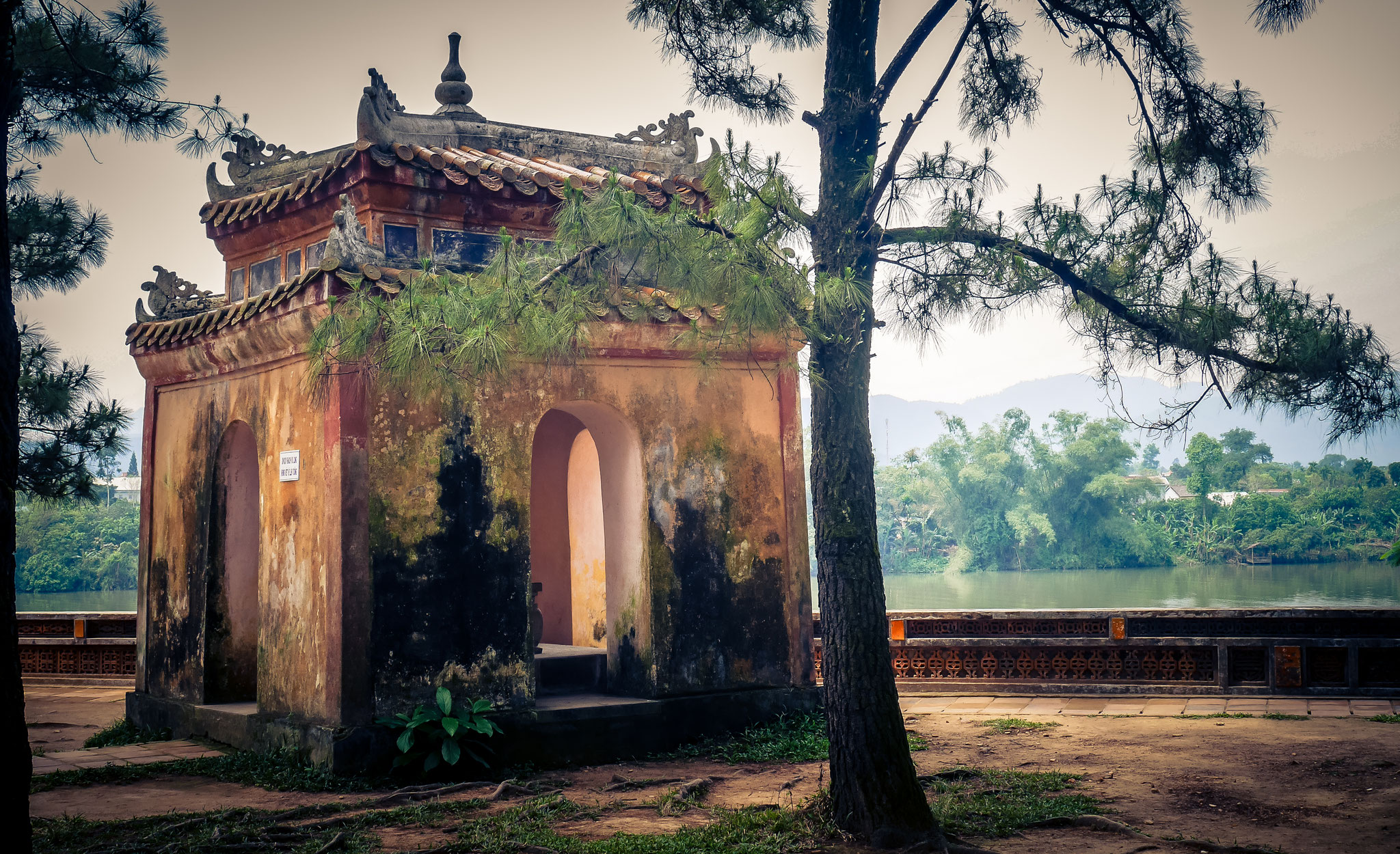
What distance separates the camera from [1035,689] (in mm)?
9961

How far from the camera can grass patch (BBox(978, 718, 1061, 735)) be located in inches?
324

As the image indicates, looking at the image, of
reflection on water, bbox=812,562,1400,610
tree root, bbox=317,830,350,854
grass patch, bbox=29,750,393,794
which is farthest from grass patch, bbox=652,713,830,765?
reflection on water, bbox=812,562,1400,610

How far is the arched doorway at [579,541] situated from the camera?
26.3ft

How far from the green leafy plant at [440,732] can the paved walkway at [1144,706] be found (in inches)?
165

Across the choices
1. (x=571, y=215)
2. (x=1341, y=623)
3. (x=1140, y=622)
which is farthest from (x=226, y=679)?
(x=1341, y=623)

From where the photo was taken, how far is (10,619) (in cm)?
394

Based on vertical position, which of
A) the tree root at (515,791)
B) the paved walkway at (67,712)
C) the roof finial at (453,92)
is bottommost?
the paved walkway at (67,712)

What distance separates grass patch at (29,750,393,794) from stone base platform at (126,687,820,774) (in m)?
0.08

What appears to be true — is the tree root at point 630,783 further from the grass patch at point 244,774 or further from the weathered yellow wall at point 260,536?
the weathered yellow wall at point 260,536

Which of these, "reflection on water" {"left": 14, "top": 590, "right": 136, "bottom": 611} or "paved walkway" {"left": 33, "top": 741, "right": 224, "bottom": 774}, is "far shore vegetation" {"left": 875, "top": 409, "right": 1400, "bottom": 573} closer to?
"reflection on water" {"left": 14, "top": 590, "right": 136, "bottom": 611}

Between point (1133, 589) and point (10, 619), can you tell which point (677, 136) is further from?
point (1133, 589)

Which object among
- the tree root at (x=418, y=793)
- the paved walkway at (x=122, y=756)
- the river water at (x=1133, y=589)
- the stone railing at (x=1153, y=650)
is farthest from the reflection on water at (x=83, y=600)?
the tree root at (x=418, y=793)

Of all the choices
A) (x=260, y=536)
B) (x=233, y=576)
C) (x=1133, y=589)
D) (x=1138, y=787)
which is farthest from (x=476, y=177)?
(x=1133, y=589)

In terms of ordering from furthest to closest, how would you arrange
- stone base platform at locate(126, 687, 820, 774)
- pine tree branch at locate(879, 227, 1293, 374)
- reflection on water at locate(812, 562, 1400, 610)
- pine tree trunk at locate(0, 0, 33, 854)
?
reflection on water at locate(812, 562, 1400, 610)
stone base platform at locate(126, 687, 820, 774)
pine tree branch at locate(879, 227, 1293, 374)
pine tree trunk at locate(0, 0, 33, 854)
